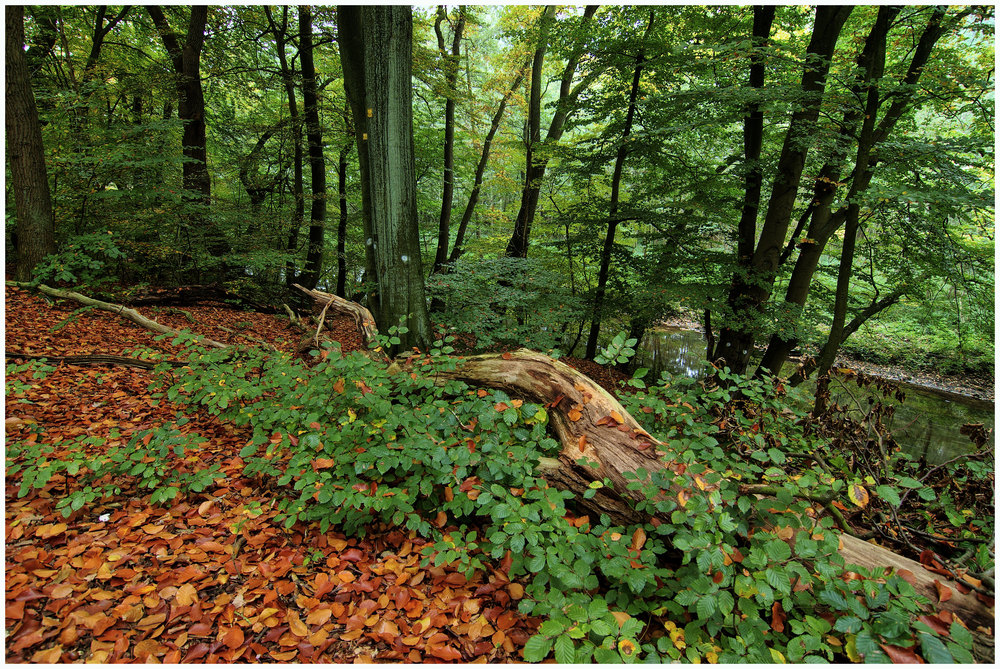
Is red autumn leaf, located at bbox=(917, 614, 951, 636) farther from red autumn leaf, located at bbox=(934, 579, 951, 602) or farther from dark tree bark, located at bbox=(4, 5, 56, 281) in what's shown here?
dark tree bark, located at bbox=(4, 5, 56, 281)

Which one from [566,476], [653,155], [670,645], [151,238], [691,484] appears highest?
[653,155]

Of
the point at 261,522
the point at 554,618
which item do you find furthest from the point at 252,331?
the point at 554,618

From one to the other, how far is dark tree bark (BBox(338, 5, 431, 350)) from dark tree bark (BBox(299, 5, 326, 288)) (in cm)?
471

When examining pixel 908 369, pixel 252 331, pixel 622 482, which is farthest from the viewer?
pixel 908 369

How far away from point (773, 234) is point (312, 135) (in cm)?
914

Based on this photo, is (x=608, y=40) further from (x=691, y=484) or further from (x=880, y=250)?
(x=691, y=484)

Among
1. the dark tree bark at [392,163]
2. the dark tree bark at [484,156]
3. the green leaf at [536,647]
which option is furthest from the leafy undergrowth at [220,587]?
the dark tree bark at [484,156]

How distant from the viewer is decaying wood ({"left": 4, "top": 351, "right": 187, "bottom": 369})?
13.2 ft

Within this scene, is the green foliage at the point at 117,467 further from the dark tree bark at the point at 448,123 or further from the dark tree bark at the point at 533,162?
the dark tree bark at the point at 533,162

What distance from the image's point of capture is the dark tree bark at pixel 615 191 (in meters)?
6.32

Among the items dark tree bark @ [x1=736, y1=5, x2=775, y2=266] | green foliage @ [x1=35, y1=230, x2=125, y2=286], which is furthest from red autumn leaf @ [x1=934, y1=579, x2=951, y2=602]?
green foliage @ [x1=35, y1=230, x2=125, y2=286]

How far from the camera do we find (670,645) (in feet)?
5.18

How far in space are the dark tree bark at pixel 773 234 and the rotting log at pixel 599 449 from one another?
4.57 metres

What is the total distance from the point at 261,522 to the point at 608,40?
7412 millimetres
